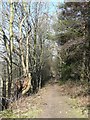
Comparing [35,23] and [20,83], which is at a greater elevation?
[35,23]

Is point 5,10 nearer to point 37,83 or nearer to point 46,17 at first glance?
point 46,17

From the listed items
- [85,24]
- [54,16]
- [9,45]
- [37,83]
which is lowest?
[37,83]

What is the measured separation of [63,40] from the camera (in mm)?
31828

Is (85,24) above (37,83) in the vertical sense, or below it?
above

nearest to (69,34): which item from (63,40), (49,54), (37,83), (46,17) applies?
(63,40)

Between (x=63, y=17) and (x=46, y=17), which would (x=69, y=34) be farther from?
(x=46, y=17)

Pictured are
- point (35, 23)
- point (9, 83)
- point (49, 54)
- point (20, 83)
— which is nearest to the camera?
point (9, 83)

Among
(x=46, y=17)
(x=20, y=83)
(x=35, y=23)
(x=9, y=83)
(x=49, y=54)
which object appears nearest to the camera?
(x=9, y=83)

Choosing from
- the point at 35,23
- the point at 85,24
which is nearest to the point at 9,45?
the point at 85,24

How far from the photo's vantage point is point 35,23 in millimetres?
34719

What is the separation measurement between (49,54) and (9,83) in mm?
30065

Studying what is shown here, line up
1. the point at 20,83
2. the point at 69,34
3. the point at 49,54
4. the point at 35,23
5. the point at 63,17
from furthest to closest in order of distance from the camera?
1. the point at 49,54
2. the point at 35,23
3. the point at 63,17
4. the point at 69,34
5. the point at 20,83

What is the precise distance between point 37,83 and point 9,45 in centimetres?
1782

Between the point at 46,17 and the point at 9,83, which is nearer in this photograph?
the point at 9,83
